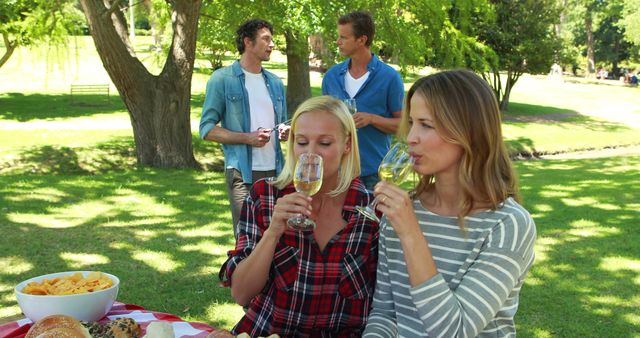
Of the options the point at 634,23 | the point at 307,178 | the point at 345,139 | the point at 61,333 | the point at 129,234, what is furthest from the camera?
the point at 634,23

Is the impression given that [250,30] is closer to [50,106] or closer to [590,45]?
[50,106]

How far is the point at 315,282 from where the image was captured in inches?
119

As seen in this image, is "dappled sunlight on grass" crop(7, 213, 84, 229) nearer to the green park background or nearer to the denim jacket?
the green park background

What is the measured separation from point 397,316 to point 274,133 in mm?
3302

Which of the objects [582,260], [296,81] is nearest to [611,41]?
[296,81]

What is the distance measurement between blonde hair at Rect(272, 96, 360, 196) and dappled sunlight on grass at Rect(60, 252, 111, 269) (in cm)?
468

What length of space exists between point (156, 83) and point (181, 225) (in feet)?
15.7

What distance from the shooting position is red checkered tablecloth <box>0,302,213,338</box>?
2.70m

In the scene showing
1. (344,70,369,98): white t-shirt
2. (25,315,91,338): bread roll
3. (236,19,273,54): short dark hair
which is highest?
(236,19,273,54): short dark hair

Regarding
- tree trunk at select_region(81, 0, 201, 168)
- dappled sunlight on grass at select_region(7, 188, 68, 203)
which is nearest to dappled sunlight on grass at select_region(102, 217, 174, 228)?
dappled sunlight on grass at select_region(7, 188, 68, 203)

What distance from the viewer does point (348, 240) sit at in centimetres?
306

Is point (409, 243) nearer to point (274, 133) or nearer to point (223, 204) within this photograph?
point (274, 133)

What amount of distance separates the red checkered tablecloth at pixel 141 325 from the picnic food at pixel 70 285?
131mm

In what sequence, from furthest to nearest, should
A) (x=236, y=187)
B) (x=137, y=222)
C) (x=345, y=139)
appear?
1. (x=137, y=222)
2. (x=236, y=187)
3. (x=345, y=139)
